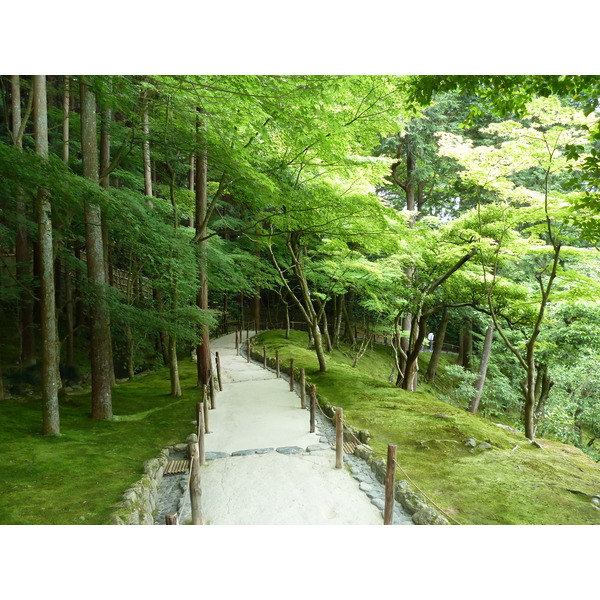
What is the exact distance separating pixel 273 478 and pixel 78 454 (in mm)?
1910

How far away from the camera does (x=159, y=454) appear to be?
13.5ft

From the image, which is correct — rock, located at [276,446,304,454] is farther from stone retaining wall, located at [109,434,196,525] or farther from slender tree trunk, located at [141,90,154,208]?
slender tree trunk, located at [141,90,154,208]

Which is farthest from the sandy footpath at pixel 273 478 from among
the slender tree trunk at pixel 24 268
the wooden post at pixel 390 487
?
the slender tree trunk at pixel 24 268

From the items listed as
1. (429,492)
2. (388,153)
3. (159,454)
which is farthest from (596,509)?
(388,153)

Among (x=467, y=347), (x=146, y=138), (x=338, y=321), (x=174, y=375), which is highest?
(x=146, y=138)

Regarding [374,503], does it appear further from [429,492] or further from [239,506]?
[239,506]

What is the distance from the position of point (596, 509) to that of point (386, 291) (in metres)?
4.81

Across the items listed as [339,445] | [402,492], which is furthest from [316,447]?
[402,492]

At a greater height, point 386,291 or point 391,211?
point 391,211

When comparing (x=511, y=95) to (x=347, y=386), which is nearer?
(x=511, y=95)

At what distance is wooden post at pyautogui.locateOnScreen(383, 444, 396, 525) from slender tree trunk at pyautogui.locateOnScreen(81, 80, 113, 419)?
3658 mm

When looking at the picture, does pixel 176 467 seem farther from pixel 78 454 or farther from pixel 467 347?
pixel 467 347

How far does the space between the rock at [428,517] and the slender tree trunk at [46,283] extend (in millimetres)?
3671

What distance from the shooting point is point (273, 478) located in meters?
3.58
